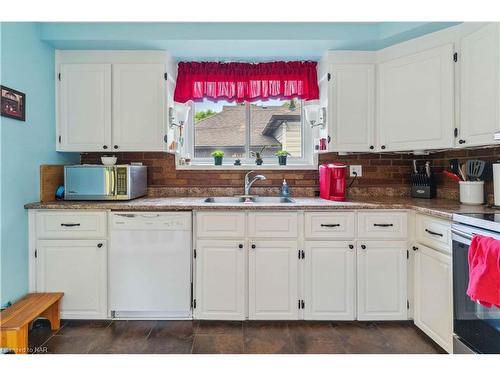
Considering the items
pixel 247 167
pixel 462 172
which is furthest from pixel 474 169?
pixel 247 167

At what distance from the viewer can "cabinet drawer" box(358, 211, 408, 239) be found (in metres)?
2.34

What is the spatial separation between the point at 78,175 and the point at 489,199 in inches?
125

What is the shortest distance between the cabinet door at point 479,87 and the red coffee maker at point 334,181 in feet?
2.81

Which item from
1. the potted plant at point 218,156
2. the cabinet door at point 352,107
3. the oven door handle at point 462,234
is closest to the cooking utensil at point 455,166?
the cabinet door at point 352,107

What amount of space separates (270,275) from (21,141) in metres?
2.08

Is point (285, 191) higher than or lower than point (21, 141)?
lower

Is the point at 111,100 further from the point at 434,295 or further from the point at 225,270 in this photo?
the point at 434,295

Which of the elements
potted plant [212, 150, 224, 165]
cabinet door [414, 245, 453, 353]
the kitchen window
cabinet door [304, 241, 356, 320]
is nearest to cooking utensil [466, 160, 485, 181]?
cabinet door [414, 245, 453, 353]

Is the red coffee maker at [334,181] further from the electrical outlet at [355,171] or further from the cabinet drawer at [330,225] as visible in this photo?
the electrical outlet at [355,171]

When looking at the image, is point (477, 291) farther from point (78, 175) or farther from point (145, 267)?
point (78, 175)

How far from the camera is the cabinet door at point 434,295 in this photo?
6.36 feet

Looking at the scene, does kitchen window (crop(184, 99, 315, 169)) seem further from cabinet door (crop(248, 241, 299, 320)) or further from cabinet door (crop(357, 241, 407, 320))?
cabinet door (crop(357, 241, 407, 320))

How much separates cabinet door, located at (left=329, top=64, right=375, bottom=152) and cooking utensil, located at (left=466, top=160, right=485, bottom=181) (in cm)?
73

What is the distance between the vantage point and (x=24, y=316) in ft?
6.61
